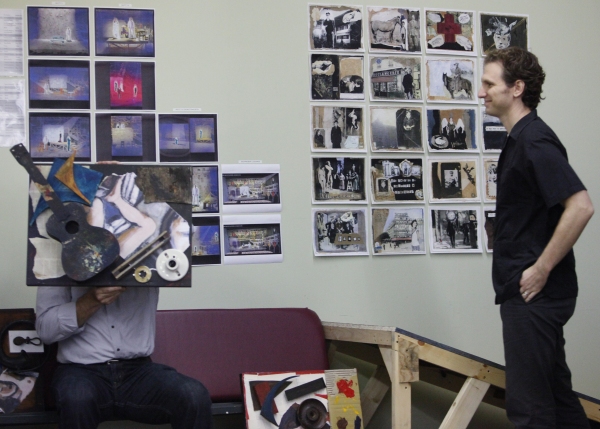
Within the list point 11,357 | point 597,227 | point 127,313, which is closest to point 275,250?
point 127,313

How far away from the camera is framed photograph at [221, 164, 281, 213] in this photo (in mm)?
3150

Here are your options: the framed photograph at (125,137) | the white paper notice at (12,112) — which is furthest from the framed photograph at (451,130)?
the white paper notice at (12,112)

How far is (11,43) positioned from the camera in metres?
3.02

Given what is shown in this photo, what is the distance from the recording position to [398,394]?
253 centimetres

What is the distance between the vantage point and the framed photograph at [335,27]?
3295 mm

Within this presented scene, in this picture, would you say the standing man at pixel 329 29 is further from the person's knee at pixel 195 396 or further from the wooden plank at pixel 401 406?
the person's knee at pixel 195 396

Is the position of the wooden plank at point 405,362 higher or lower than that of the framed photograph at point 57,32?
lower

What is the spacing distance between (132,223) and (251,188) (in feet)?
3.07

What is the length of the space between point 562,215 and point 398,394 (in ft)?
2.89

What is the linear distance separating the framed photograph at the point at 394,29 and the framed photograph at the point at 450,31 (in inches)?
2.5

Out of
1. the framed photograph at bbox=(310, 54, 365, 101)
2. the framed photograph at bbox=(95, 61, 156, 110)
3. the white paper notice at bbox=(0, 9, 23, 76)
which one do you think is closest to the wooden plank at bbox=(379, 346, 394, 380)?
the framed photograph at bbox=(310, 54, 365, 101)

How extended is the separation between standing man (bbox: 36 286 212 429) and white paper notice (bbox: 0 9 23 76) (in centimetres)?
115

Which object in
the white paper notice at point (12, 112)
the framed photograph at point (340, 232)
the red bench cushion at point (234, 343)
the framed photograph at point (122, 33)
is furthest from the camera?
the framed photograph at point (340, 232)

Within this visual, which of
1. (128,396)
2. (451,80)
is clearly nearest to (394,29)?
(451,80)
